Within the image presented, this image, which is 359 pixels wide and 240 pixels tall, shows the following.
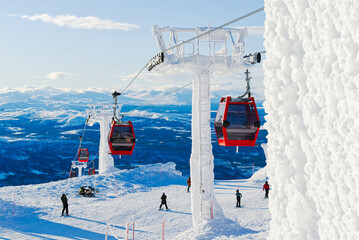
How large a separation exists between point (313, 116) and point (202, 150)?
38.9 feet

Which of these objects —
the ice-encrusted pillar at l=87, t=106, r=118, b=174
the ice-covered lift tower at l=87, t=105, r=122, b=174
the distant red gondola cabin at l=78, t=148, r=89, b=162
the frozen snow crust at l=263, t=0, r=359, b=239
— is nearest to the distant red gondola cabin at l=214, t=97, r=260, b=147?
the frozen snow crust at l=263, t=0, r=359, b=239

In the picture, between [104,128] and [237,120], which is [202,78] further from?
[104,128]

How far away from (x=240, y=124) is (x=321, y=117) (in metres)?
8.62

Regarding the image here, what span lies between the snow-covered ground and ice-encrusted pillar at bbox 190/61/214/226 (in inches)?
22.7

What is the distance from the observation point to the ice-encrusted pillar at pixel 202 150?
42.9 feet

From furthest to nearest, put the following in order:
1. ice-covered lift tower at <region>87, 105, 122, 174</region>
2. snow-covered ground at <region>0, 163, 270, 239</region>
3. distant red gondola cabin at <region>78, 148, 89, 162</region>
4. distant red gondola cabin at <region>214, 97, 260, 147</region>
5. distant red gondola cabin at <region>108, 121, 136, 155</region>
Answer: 1. distant red gondola cabin at <region>78, 148, 89, 162</region>
2. ice-covered lift tower at <region>87, 105, 122, 174</region>
3. distant red gondola cabin at <region>108, 121, 136, 155</region>
4. snow-covered ground at <region>0, 163, 270, 239</region>
5. distant red gondola cabin at <region>214, 97, 260, 147</region>

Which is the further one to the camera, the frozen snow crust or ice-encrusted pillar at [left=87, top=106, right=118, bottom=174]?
ice-encrusted pillar at [left=87, top=106, right=118, bottom=174]

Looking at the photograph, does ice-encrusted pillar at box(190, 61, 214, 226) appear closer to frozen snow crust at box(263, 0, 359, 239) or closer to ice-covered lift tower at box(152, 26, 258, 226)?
ice-covered lift tower at box(152, 26, 258, 226)

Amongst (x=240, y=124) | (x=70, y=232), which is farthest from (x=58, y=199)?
(x=240, y=124)

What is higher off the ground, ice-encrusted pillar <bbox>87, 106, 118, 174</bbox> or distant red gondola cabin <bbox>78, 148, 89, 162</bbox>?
ice-encrusted pillar <bbox>87, 106, 118, 174</bbox>

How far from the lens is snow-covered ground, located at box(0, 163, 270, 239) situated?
46.3 ft

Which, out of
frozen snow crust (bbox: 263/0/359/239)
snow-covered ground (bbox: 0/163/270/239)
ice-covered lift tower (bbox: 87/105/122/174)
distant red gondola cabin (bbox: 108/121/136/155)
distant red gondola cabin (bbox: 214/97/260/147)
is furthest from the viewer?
ice-covered lift tower (bbox: 87/105/122/174)

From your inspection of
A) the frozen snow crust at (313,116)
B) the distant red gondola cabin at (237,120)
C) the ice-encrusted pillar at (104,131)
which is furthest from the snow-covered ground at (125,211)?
the frozen snow crust at (313,116)

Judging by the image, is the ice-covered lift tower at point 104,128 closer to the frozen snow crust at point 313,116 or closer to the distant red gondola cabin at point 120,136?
the distant red gondola cabin at point 120,136
